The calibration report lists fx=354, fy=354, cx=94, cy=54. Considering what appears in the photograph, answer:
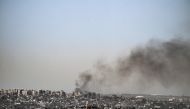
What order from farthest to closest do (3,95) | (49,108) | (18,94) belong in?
(18,94)
(3,95)
(49,108)

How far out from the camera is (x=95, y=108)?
70.2 ft

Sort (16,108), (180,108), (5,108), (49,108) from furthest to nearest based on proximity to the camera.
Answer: (49,108) < (16,108) < (5,108) < (180,108)

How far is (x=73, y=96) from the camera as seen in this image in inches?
1260

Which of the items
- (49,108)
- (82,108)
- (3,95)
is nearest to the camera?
(49,108)

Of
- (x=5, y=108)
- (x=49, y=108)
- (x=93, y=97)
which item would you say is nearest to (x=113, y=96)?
(x=93, y=97)

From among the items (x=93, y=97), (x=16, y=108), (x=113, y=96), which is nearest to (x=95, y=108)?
(x=16, y=108)

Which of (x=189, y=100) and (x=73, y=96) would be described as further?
(x=73, y=96)

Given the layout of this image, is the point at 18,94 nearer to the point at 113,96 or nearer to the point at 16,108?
the point at 113,96

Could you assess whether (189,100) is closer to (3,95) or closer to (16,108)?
(16,108)

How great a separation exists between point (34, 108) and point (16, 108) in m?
1.08

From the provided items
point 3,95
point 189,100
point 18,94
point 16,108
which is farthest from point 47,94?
point 189,100

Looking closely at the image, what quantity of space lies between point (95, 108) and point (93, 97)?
9.28 m

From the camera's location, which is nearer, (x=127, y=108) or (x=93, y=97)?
(x=127, y=108)

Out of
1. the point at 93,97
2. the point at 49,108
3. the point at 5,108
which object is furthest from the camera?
the point at 93,97
